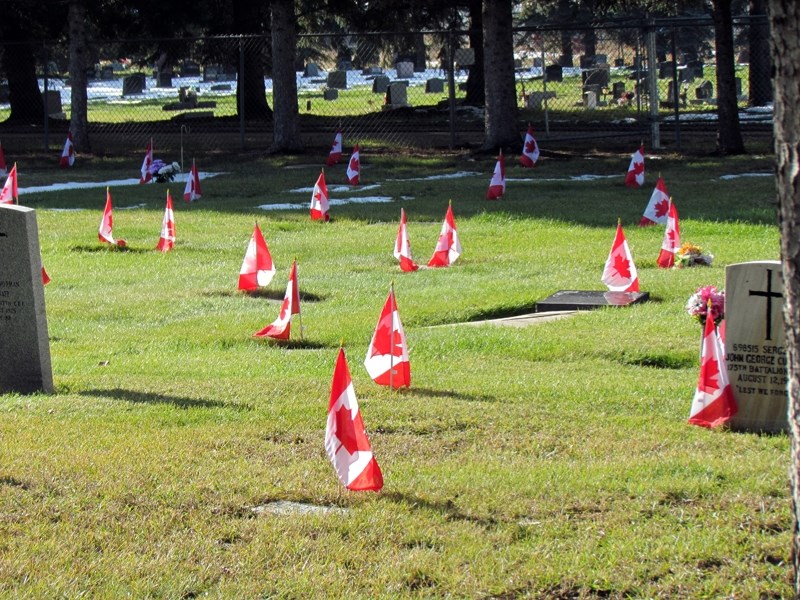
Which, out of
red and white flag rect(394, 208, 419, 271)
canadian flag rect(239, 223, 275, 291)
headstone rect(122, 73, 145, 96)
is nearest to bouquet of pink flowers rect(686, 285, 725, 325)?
canadian flag rect(239, 223, 275, 291)

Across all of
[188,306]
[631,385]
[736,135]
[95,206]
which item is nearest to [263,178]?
[95,206]

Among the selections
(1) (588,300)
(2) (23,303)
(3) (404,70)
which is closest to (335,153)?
(1) (588,300)

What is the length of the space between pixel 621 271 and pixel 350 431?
630 centimetres

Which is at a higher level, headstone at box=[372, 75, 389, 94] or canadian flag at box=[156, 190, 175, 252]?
headstone at box=[372, 75, 389, 94]

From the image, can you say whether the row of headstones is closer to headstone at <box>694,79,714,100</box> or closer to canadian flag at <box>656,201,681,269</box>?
canadian flag at <box>656,201,681,269</box>

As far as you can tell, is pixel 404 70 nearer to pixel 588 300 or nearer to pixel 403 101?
pixel 403 101

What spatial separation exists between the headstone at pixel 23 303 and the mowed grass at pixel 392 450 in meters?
0.28

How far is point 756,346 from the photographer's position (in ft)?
22.7

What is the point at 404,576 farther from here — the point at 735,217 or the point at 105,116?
the point at 105,116

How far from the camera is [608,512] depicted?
5.48 m

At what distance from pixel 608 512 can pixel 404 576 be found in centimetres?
113

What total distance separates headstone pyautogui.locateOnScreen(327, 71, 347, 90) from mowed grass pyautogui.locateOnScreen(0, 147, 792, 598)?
42.0 metres

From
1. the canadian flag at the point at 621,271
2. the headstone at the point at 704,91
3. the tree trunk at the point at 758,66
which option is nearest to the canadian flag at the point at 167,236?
the canadian flag at the point at 621,271

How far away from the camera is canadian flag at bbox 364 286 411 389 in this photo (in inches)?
311
